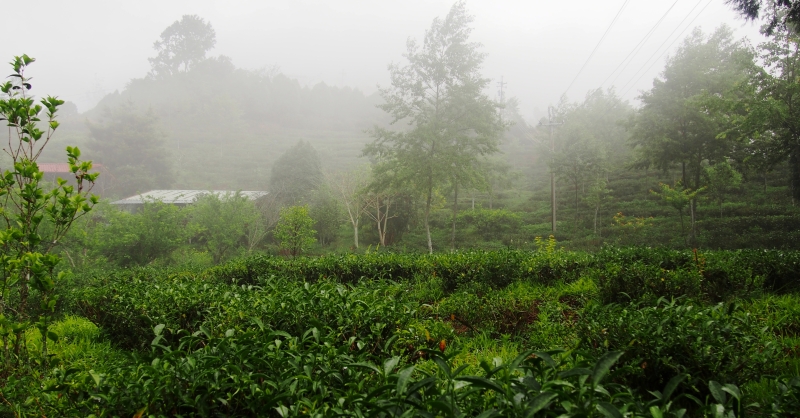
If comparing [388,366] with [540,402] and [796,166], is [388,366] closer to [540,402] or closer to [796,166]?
[540,402]

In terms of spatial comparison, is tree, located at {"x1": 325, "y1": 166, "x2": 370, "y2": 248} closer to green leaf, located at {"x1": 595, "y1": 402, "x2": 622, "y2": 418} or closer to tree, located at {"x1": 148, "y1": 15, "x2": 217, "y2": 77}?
green leaf, located at {"x1": 595, "y1": 402, "x2": 622, "y2": 418}

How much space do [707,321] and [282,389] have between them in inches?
79.0

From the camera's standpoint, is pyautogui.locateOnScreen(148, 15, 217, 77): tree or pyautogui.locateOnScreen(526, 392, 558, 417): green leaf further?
pyautogui.locateOnScreen(148, 15, 217, 77): tree

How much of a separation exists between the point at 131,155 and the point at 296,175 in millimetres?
17611

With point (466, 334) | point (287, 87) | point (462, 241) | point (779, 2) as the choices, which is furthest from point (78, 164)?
point (287, 87)

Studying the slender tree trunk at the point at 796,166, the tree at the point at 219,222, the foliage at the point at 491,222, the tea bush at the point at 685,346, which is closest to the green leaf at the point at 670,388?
the tea bush at the point at 685,346

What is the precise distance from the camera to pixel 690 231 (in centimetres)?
1449

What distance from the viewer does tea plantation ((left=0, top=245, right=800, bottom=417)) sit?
4.12ft

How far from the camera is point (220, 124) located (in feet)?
182

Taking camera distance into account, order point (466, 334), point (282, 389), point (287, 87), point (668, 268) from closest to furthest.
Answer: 1. point (282, 389)
2. point (466, 334)
3. point (668, 268)
4. point (287, 87)

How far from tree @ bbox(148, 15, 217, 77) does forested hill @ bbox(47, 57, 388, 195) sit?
1.51m

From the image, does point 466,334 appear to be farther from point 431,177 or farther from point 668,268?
point 431,177

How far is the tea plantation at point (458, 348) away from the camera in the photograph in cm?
126

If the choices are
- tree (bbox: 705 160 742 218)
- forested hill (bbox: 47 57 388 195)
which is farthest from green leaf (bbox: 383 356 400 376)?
forested hill (bbox: 47 57 388 195)
